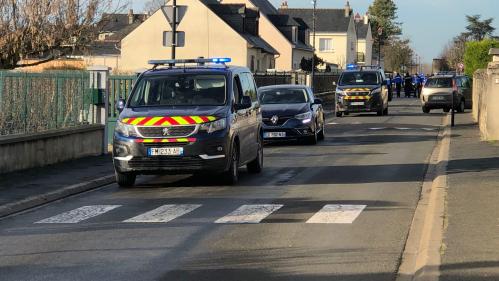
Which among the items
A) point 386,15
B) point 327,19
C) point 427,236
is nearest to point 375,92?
point 427,236

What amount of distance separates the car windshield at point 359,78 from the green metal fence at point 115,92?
16.8m

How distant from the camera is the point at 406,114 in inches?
1566

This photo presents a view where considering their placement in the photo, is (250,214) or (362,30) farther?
(362,30)

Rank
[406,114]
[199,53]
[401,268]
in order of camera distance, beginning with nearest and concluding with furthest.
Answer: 1. [401,268]
2. [406,114]
3. [199,53]

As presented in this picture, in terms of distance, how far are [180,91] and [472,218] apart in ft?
20.1

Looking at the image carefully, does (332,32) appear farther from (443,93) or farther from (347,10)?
(443,93)

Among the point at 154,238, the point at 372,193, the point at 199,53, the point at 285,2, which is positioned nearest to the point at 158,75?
the point at 372,193

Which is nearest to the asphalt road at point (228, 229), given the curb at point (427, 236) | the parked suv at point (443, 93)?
the curb at point (427, 236)

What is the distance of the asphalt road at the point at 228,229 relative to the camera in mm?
7547

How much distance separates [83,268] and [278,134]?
47.8 ft

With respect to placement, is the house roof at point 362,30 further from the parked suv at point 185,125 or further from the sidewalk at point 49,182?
the parked suv at point 185,125

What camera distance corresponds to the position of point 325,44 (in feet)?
336

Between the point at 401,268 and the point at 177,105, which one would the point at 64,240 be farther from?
the point at 177,105

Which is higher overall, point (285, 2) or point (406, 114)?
point (285, 2)
